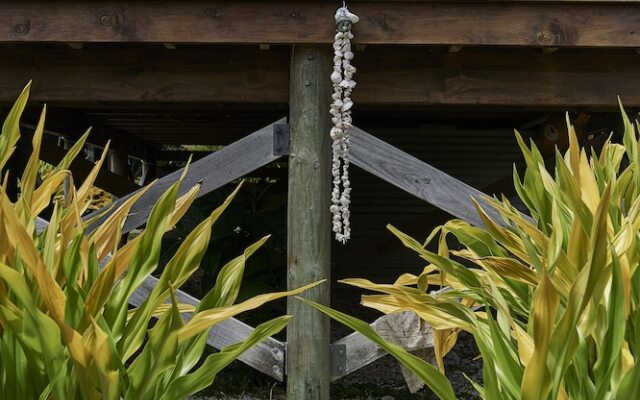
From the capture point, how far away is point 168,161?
30.7ft

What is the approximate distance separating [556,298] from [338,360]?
6.09 ft

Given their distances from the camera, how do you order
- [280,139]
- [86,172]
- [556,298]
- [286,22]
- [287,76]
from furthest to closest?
[86,172] → [287,76] → [280,139] → [286,22] → [556,298]

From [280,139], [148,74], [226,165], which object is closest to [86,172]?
[148,74]

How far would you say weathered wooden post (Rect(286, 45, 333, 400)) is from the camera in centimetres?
331

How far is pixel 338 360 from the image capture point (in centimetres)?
344

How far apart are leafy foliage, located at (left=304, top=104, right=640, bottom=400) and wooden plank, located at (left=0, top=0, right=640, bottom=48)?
840mm

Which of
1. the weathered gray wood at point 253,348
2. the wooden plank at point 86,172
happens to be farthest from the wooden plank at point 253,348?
the wooden plank at point 86,172

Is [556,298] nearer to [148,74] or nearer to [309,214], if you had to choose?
[309,214]

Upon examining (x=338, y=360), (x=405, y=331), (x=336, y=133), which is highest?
(x=336, y=133)

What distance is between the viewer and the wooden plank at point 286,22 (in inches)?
127

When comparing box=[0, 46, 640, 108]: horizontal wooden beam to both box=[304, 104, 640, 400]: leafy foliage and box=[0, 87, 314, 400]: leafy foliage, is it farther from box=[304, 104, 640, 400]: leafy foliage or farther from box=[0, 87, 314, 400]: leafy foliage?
box=[0, 87, 314, 400]: leafy foliage

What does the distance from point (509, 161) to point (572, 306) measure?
6548 millimetres

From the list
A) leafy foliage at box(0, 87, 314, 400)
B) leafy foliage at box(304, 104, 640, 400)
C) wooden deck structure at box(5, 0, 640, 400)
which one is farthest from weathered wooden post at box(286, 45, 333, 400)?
leafy foliage at box(0, 87, 314, 400)

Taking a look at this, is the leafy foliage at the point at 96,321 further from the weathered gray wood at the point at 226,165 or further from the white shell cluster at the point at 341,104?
the weathered gray wood at the point at 226,165
